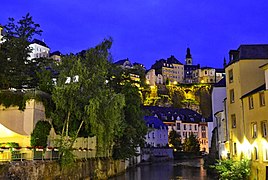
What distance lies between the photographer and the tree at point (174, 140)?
85.5m

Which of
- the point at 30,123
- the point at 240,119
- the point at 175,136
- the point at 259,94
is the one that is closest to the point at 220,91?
the point at 240,119

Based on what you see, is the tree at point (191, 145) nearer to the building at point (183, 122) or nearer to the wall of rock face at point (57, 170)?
the building at point (183, 122)

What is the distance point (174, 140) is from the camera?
86000mm

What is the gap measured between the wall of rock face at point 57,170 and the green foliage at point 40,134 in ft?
6.77

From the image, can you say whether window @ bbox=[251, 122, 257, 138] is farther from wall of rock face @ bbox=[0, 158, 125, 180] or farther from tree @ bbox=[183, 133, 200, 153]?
tree @ bbox=[183, 133, 200, 153]

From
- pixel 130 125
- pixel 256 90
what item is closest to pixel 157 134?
pixel 130 125

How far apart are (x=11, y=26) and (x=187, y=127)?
212 ft

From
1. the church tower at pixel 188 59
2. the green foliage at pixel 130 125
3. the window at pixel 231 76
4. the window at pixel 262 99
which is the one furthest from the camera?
the church tower at pixel 188 59

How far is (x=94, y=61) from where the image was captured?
31.5 meters

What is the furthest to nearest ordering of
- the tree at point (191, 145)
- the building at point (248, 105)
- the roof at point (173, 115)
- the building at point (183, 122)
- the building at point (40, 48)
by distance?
the building at point (40, 48) → the roof at point (173, 115) → the building at point (183, 122) → the tree at point (191, 145) → the building at point (248, 105)

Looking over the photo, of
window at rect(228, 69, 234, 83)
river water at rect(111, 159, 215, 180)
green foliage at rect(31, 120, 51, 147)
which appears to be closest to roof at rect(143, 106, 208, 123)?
river water at rect(111, 159, 215, 180)

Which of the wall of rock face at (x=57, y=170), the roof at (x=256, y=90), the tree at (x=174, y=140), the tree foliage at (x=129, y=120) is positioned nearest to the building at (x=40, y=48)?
the tree at (x=174, y=140)

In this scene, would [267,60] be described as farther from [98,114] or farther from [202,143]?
[202,143]

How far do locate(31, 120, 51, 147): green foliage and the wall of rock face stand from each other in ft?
6.77
